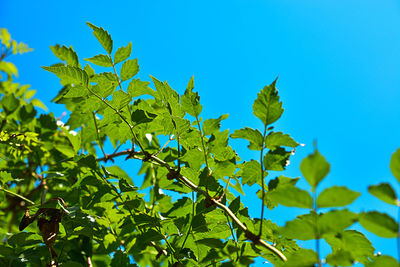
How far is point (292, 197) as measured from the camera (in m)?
0.74

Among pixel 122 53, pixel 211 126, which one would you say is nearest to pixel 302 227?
pixel 211 126

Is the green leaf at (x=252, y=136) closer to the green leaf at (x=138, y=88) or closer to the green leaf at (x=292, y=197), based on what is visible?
the green leaf at (x=292, y=197)

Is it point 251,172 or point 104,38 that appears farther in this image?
point 104,38

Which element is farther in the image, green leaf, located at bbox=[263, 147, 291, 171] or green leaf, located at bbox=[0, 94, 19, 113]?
green leaf, located at bbox=[0, 94, 19, 113]

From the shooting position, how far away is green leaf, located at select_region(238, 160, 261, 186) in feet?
3.36

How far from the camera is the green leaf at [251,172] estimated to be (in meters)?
1.02

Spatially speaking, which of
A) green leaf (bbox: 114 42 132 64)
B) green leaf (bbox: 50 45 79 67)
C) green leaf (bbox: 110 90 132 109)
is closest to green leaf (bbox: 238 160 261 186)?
green leaf (bbox: 110 90 132 109)

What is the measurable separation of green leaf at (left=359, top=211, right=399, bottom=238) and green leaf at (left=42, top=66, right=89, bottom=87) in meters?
0.97

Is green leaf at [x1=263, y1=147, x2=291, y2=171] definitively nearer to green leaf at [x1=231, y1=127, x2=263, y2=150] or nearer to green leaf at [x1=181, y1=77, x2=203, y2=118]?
green leaf at [x1=231, y1=127, x2=263, y2=150]

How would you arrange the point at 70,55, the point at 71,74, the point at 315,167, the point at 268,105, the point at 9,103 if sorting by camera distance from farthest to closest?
the point at 9,103
the point at 70,55
the point at 71,74
the point at 268,105
the point at 315,167

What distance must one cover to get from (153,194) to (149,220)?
1.61 feet

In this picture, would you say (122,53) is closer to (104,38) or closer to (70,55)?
(104,38)

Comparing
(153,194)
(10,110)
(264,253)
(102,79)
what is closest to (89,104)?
(102,79)

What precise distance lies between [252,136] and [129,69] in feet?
1.84
